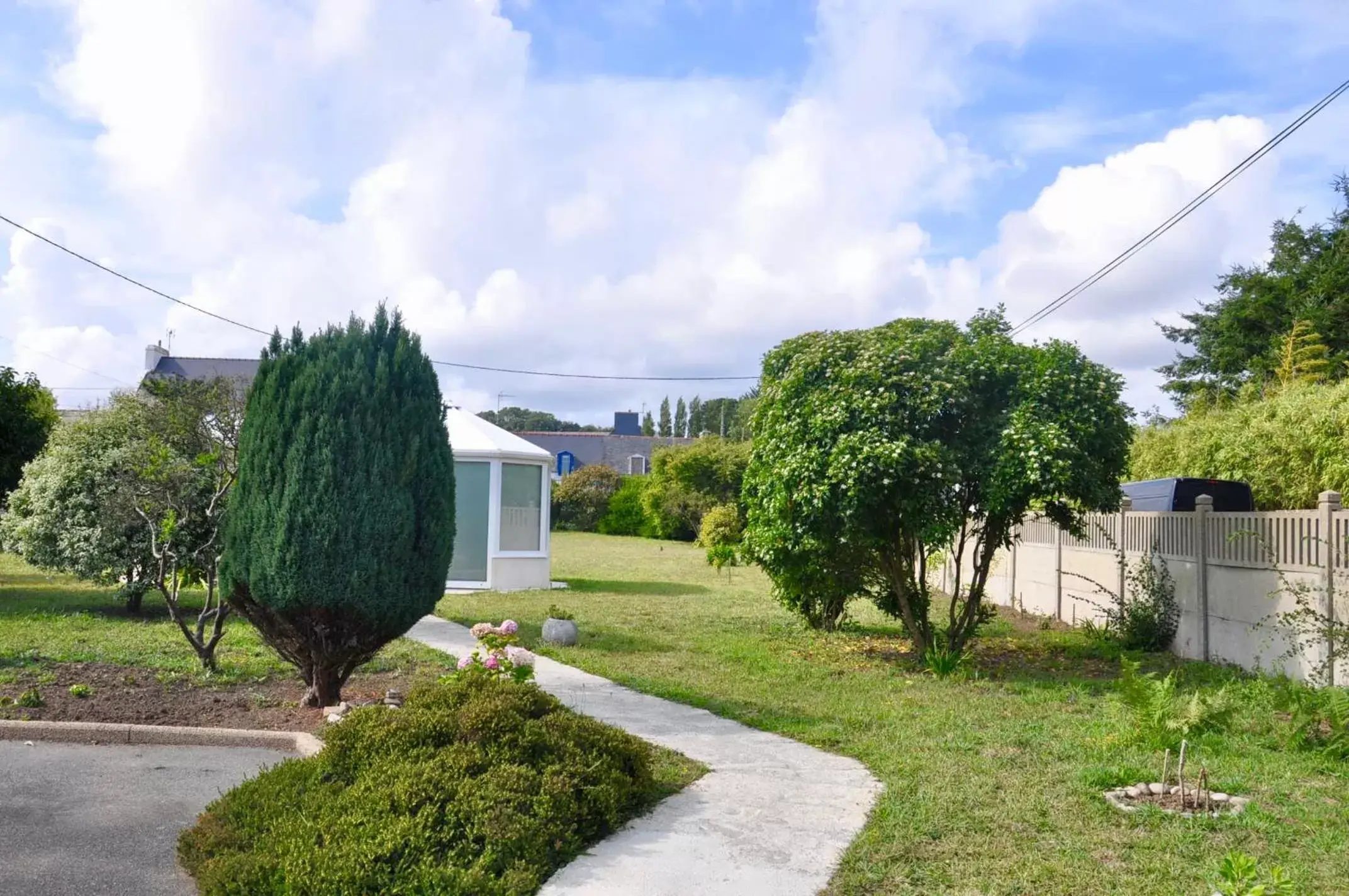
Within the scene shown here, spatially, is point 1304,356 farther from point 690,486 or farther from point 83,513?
point 690,486

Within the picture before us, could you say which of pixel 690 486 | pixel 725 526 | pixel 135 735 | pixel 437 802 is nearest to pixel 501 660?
pixel 437 802

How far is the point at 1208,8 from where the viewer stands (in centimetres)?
1021

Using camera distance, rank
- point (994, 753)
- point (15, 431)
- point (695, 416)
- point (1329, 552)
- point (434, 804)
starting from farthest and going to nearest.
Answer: point (695, 416)
point (15, 431)
point (1329, 552)
point (994, 753)
point (434, 804)

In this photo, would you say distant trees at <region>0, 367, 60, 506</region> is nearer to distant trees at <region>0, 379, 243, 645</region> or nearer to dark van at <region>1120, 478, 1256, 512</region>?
distant trees at <region>0, 379, 243, 645</region>

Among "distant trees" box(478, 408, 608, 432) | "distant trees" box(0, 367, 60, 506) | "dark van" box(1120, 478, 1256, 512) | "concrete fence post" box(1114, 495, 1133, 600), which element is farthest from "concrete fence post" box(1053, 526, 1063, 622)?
"distant trees" box(478, 408, 608, 432)

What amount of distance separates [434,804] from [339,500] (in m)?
3.14

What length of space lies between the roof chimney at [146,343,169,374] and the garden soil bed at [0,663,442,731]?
3634 centimetres

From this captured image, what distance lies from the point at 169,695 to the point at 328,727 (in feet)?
11.6

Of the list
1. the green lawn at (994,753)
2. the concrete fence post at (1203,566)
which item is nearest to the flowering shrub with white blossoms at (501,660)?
the green lawn at (994,753)

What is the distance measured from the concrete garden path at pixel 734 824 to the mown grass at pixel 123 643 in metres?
3.64

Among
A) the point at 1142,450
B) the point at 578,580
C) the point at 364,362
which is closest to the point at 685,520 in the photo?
the point at 578,580

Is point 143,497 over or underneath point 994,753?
over

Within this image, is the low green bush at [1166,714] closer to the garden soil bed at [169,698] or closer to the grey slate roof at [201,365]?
the garden soil bed at [169,698]

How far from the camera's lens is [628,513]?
1686 inches
